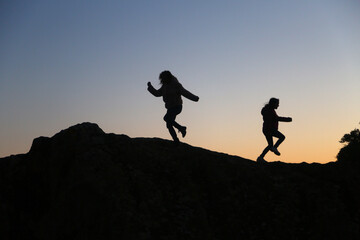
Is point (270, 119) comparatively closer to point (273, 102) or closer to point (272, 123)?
point (272, 123)

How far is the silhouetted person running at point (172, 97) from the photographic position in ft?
44.3

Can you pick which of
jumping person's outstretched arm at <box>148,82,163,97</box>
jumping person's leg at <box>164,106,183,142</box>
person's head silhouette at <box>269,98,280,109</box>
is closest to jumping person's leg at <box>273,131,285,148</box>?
person's head silhouette at <box>269,98,280,109</box>

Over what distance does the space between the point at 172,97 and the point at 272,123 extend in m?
4.36

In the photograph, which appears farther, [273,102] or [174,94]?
[273,102]

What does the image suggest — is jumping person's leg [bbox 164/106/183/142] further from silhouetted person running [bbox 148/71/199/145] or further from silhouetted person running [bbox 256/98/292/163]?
silhouetted person running [bbox 256/98/292/163]

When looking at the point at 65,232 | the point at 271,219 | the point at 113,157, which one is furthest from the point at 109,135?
the point at 271,219

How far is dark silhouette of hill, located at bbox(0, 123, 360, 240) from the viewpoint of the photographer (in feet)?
32.3

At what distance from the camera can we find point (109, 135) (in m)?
12.0

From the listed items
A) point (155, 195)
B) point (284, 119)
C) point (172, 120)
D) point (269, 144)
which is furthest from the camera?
point (284, 119)

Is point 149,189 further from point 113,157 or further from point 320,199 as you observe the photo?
point 320,199

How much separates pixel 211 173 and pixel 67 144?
424cm

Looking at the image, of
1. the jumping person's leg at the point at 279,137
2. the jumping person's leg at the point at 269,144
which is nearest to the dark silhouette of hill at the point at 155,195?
the jumping person's leg at the point at 269,144

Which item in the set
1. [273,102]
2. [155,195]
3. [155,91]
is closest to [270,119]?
[273,102]

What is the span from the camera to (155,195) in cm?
1052
